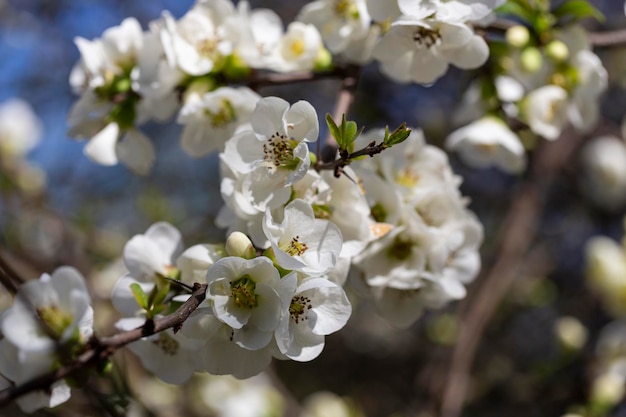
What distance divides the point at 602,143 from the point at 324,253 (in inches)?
112

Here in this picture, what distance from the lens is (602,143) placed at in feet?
11.1

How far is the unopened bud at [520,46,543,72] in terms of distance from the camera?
1.45 m

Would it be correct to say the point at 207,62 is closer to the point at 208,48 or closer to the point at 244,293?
the point at 208,48

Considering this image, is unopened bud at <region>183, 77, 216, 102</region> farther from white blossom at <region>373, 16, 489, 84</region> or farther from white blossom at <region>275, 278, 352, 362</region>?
white blossom at <region>275, 278, 352, 362</region>

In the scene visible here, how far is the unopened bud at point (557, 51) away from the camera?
146 cm

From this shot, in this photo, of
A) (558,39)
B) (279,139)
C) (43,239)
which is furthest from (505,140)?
(43,239)

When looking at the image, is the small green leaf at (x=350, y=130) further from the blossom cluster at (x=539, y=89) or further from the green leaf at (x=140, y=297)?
the blossom cluster at (x=539, y=89)

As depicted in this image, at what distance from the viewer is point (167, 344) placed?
1.12m

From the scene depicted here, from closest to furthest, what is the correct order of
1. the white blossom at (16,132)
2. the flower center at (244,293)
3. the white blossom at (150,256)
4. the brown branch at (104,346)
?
the brown branch at (104,346) < the flower center at (244,293) < the white blossom at (150,256) < the white blossom at (16,132)

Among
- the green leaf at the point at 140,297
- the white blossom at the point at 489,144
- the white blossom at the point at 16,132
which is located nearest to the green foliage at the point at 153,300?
the green leaf at the point at 140,297

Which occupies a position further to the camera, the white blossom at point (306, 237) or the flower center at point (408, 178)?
the flower center at point (408, 178)

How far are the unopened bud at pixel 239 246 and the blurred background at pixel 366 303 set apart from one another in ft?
4.96

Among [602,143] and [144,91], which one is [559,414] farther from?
[144,91]

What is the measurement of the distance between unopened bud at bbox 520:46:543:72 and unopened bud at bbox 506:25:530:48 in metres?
0.02
